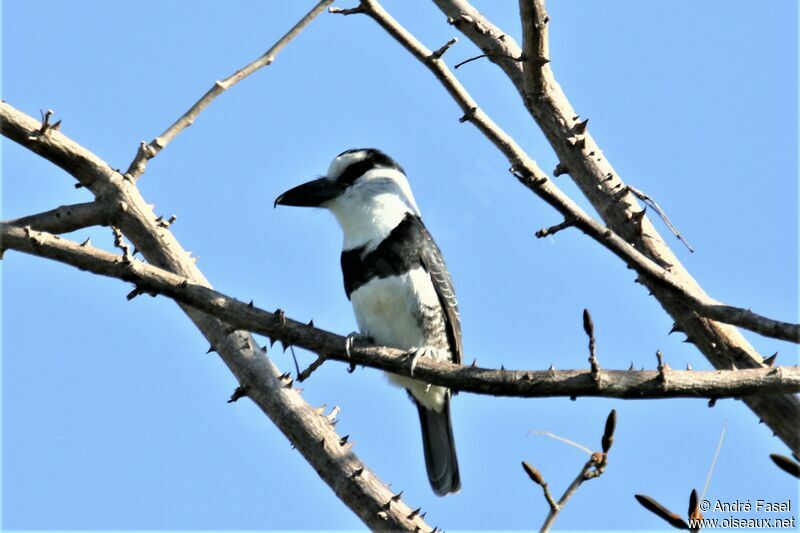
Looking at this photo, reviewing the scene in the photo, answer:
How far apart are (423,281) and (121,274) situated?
1.89m

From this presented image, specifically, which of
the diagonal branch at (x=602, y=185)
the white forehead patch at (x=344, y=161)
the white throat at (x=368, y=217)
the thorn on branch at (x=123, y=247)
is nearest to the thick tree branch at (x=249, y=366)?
the thorn on branch at (x=123, y=247)

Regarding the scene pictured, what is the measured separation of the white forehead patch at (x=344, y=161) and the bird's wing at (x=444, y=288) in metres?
0.65

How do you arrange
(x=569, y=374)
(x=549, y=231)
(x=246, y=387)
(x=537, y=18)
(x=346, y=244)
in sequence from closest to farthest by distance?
(x=569, y=374) < (x=549, y=231) < (x=537, y=18) < (x=246, y=387) < (x=346, y=244)

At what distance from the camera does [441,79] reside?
409 centimetres

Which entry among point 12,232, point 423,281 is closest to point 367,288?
point 423,281

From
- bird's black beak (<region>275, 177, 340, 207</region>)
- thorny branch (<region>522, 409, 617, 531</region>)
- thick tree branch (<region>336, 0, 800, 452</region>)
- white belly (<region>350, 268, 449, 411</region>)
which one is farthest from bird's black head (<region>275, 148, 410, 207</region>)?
thorny branch (<region>522, 409, 617, 531</region>)

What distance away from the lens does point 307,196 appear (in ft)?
18.0

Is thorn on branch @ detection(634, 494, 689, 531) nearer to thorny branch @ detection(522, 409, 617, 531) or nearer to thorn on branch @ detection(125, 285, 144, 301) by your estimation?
thorny branch @ detection(522, 409, 617, 531)

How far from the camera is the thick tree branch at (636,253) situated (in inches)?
136

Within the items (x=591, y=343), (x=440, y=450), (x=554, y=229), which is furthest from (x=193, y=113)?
(x=440, y=450)

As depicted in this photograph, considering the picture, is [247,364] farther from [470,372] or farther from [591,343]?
[591,343]

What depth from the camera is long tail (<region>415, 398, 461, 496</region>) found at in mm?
5293

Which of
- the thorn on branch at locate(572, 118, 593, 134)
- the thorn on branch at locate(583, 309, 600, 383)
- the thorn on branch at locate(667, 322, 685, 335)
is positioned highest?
the thorn on branch at locate(572, 118, 593, 134)

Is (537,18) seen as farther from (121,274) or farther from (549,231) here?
(121,274)
